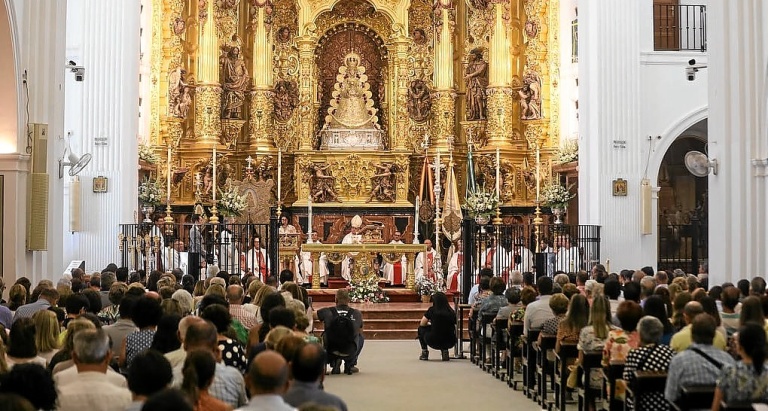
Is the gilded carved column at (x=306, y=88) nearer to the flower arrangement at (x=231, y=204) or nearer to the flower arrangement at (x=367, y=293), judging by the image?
the flower arrangement at (x=231, y=204)

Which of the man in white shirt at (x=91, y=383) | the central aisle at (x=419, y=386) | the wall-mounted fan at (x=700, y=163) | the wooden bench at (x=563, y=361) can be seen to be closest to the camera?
the man in white shirt at (x=91, y=383)

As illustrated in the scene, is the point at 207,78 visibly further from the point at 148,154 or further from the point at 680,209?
the point at 680,209

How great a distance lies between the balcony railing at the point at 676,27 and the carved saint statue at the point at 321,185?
9184mm

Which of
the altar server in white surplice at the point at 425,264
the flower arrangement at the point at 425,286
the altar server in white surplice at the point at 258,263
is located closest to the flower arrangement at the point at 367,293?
the flower arrangement at the point at 425,286

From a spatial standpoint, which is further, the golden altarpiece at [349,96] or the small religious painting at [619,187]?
the golden altarpiece at [349,96]

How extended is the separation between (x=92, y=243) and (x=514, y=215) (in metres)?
12.2

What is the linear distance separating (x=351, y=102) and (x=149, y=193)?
6820 millimetres

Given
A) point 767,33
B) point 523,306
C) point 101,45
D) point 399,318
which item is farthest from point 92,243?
point 767,33

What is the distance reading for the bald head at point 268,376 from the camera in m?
6.34

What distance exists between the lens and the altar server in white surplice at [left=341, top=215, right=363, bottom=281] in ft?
82.2

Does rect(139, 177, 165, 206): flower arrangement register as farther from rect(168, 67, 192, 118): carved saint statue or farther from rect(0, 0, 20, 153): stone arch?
rect(0, 0, 20, 153): stone arch

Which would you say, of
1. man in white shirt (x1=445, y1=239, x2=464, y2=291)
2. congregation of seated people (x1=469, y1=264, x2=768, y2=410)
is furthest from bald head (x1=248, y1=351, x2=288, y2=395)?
man in white shirt (x1=445, y1=239, x2=464, y2=291)

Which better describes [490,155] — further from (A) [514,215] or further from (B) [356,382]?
(B) [356,382]

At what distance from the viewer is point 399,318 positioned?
74.2 ft
